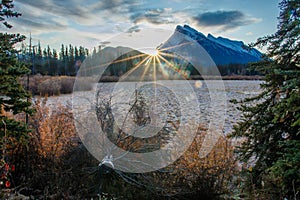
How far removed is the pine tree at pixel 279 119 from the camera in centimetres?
283

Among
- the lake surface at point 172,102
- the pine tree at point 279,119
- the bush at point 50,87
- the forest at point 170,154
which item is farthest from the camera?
the bush at point 50,87

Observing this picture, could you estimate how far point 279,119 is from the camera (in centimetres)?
342

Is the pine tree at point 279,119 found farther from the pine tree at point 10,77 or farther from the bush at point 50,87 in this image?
the bush at point 50,87

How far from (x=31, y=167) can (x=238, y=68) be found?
75743 mm

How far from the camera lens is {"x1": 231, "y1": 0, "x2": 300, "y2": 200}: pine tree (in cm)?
283

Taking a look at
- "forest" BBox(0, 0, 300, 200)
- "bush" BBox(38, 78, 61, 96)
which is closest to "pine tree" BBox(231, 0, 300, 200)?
"forest" BBox(0, 0, 300, 200)

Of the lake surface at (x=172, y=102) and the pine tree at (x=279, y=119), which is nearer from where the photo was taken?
the pine tree at (x=279, y=119)

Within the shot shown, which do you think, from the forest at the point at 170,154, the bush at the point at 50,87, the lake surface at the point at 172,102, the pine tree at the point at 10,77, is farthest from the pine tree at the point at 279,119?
the bush at the point at 50,87

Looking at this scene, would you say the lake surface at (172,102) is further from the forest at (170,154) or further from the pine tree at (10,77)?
the pine tree at (10,77)

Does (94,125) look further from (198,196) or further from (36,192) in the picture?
(198,196)

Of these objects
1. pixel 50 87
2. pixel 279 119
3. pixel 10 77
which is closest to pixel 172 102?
pixel 279 119

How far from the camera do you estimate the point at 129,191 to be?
4.06 meters

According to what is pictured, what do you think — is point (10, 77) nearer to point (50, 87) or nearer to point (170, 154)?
point (170, 154)

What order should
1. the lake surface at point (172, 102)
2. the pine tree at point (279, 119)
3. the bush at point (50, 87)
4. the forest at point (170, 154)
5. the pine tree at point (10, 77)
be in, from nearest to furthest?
1. the pine tree at point (279, 119)
2. the forest at point (170, 154)
3. the pine tree at point (10, 77)
4. the lake surface at point (172, 102)
5. the bush at point (50, 87)
